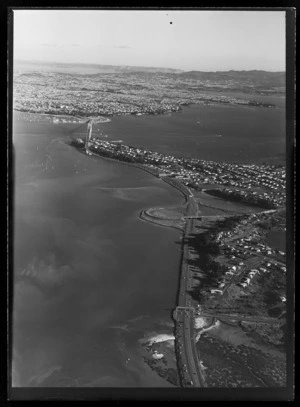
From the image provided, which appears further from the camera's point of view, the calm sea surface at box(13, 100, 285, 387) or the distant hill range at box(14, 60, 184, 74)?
the distant hill range at box(14, 60, 184, 74)

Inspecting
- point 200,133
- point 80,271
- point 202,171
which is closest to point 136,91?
point 200,133

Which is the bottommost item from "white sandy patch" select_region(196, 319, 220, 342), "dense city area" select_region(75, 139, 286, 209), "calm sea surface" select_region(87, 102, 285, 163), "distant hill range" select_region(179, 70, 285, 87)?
"white sandy patch" select_region(196, 319, 220, 342)

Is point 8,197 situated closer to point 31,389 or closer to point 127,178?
point 127,178

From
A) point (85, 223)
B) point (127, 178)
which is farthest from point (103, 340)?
point (127, 178)

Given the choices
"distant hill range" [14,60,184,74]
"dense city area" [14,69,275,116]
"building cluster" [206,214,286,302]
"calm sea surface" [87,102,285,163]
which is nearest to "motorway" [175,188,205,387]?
"building cluster" [206,214,286,302]

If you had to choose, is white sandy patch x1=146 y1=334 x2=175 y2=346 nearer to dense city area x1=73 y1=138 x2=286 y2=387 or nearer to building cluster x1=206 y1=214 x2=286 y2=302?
dense city area x1=73 y1=138 x2=286 y2=387

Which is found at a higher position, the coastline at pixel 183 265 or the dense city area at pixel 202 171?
the dense city area at pixel 202 171

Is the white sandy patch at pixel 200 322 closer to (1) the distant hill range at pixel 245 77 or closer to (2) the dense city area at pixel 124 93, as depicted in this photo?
(2) the dense city area at pixel 124 93

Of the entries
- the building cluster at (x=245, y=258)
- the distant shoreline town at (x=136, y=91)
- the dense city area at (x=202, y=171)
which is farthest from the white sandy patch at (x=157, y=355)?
the distant shoreline town at (x=136, y=91)
